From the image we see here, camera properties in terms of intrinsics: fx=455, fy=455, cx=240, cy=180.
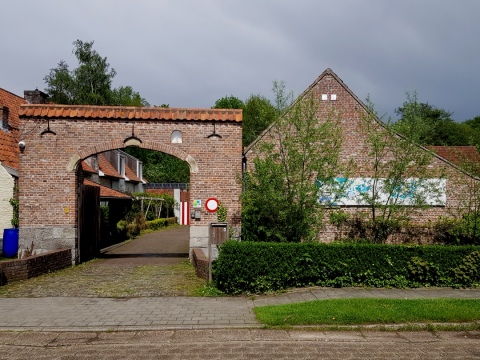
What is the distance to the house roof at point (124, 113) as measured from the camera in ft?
46.5

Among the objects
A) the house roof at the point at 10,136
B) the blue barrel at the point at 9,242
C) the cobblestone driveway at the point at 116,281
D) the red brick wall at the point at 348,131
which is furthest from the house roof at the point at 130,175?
the blue barrel at the point at 9,242

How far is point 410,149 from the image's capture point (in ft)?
43.1

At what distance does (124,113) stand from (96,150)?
4.78 ft

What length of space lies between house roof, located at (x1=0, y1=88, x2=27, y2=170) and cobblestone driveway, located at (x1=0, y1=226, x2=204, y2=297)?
5187 millimetres

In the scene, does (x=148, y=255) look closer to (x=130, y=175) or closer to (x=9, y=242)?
(x=9, y=242)

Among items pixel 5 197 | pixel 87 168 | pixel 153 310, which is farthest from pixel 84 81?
pixel 153 310

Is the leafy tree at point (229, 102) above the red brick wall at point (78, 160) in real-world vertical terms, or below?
above

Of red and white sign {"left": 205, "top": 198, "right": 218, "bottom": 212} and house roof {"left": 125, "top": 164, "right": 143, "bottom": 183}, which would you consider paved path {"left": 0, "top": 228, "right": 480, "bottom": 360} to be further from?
house roof {"left": 125, "top": 164, "right": 143, "bottom": 183}

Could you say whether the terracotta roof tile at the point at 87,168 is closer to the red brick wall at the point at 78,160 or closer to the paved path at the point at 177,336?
the red brick wall at the point at 78,160

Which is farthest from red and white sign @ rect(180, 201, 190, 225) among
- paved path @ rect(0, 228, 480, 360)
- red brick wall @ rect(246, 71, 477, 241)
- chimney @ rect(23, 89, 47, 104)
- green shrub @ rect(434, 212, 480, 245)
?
paved path @ rect(0, 228, 480, 360)

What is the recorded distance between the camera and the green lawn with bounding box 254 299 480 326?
7832mm

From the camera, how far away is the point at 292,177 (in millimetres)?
12164

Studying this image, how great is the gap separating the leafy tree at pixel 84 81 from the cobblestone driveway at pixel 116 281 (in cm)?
3217

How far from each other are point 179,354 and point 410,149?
31.2ft
